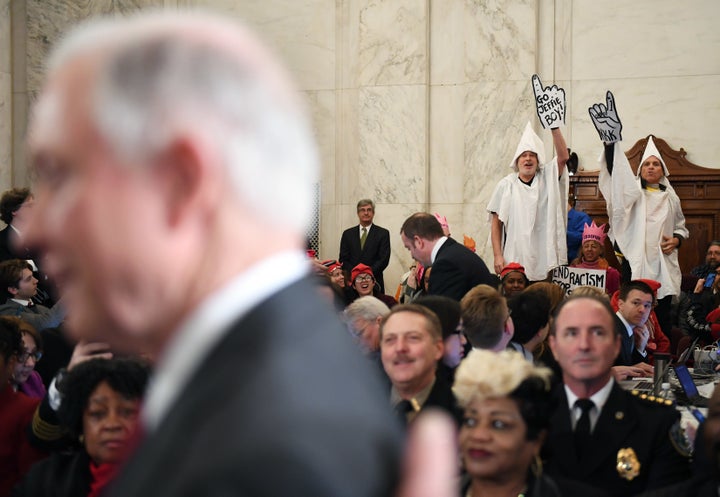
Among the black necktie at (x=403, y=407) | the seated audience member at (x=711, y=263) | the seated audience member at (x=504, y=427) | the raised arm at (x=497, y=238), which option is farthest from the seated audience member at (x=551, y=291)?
the seated audience member at (x=711, y=263)

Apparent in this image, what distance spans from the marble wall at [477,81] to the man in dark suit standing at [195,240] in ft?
42.0

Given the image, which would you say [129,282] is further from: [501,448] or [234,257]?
[501,448]

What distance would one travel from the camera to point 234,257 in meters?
0.77

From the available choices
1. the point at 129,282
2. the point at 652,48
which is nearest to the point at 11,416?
the point at 129,282

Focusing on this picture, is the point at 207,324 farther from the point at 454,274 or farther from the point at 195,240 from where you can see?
the point at 454,274

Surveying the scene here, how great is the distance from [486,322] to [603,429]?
1585 mm

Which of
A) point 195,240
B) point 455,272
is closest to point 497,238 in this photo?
point 455,272

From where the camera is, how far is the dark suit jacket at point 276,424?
0.64m

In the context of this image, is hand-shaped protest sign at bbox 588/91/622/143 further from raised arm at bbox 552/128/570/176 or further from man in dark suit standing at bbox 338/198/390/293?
man in dark suit standing at bbox 338/198/390/293

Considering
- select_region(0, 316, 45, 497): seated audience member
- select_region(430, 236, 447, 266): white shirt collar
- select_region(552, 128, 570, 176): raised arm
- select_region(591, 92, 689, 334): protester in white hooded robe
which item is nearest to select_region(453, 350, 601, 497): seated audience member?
select_region(0, 316, 45, 497): seated audience member

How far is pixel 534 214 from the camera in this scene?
31.8 ft

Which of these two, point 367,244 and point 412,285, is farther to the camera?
point 367,244

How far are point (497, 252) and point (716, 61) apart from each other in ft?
18.3

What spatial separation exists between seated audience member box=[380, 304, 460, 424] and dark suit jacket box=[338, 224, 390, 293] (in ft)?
28.6
